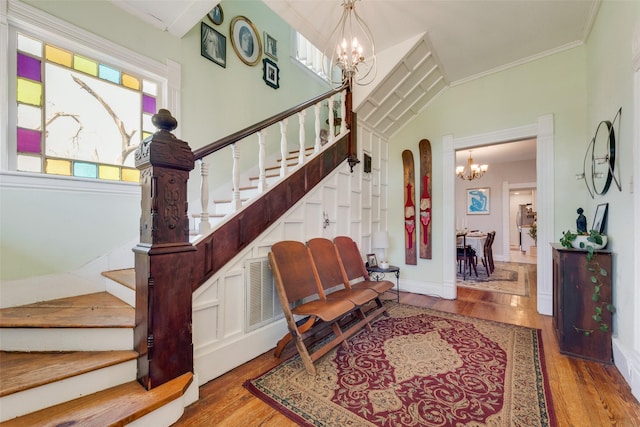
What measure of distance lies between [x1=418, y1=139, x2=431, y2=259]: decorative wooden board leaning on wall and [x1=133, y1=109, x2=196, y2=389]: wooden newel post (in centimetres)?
355

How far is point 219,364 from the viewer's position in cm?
198

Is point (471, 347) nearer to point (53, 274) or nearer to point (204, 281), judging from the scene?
point (204, 281)

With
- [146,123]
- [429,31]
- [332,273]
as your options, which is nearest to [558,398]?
[332,273]

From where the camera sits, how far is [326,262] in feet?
9.22

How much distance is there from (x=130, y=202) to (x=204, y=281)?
1.35 metres

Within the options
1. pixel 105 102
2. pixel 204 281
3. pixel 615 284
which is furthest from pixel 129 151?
pixel 615 284

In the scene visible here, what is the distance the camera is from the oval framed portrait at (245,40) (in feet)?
11.5

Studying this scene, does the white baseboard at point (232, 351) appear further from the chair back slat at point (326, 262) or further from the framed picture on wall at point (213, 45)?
the framed picture on wall at point (213, 45)

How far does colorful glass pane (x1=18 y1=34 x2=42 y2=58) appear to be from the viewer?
6.70 feet

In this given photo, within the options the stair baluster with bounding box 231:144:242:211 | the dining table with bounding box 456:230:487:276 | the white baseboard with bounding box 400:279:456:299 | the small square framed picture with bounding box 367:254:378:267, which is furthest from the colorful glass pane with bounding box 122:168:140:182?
the dining table with bounding box 456:230:487:276

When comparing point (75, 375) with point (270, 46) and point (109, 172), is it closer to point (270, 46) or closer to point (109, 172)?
point (109, 172)

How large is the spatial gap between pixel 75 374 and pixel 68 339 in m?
0.34

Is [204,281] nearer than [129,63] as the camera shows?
Yes

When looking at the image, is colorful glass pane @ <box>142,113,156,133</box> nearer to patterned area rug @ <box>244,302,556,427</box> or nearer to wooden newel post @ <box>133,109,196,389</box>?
wooden newel post @ <box>133,109,196,389</box>
